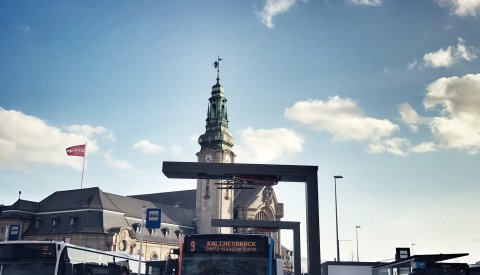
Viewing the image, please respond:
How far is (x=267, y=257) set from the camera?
13.2 metres

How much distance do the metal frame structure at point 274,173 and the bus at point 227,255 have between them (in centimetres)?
285

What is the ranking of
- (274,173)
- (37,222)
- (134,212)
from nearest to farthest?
(274,173), (37,222), (134,212)

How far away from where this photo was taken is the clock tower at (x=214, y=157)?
8156cm

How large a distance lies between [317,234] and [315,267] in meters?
1.14

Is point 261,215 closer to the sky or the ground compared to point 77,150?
closer to the ground

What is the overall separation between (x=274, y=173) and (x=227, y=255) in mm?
4334

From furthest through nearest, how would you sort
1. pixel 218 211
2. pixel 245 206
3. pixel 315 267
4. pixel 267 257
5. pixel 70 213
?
pixel 245 206, pixel 218 211, pixel 70 213, pixel 315 267, pixel 267 257

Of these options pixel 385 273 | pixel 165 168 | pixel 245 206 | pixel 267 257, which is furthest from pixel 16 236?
pixel 245 206

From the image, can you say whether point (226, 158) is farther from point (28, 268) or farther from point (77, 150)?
point (28, 268)

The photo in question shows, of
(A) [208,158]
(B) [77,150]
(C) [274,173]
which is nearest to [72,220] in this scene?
Answer: (B) [77,150]

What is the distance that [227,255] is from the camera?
13.2 meters

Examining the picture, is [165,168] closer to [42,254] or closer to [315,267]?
[42,254]

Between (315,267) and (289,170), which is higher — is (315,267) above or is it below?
below

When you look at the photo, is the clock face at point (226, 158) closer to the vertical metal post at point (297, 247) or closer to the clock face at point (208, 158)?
the clock face at point (208, 158)
